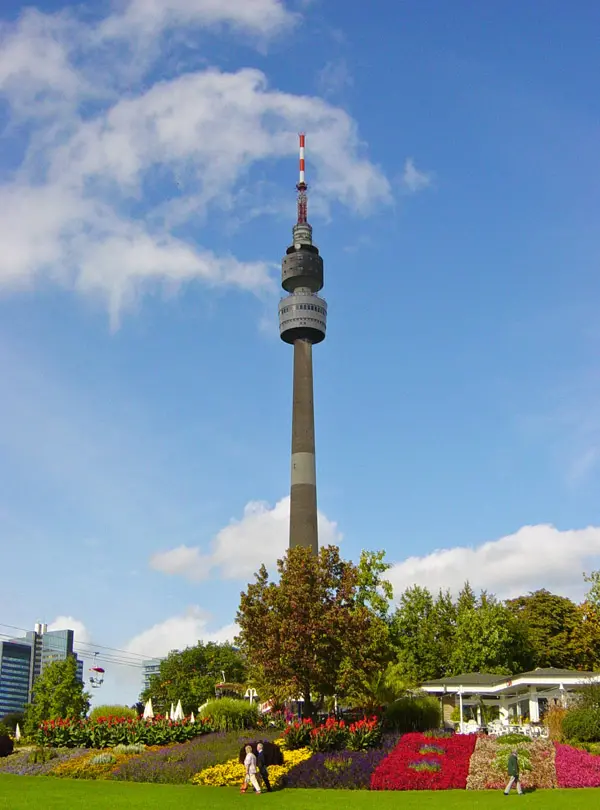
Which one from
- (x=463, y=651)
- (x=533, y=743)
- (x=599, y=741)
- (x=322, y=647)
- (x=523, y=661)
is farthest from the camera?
(x=523, y=661)

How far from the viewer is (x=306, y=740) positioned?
112ft

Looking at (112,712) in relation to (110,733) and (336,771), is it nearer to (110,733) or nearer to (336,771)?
(110,733)

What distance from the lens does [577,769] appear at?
2903 centimetres

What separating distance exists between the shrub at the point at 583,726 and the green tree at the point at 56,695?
156 ft

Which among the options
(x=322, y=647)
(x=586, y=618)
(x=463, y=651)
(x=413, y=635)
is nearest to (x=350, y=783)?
(x=322, y=647)

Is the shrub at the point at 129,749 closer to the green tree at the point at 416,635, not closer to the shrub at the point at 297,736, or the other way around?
the shrub at the point at 297,736

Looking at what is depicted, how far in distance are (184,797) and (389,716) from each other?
72.6 ft

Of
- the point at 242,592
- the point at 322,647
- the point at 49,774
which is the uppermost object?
the point at 242,592

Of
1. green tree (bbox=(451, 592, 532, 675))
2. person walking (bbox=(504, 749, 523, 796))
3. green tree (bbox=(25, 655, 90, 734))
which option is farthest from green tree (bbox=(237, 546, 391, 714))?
green tree (bbox=(25, 655, 90, 734))

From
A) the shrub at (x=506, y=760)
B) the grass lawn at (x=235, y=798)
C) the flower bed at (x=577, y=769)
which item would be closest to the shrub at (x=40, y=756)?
the grass lawn at (x=235, y=798)

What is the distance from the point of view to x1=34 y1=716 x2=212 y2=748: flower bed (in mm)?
37625

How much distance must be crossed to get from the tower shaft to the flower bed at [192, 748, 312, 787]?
55727mm

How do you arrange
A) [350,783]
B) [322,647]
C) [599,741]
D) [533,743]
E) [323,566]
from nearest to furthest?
1. [350,783]
2. [533,743]
3. [599,741]
4. [322,647]
5. [323,566]

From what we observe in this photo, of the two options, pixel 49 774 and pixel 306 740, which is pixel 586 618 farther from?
pixel 49 774
